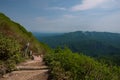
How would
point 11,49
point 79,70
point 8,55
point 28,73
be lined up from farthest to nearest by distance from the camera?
point 11,49, point 8,55, point 28,73, point 79,70

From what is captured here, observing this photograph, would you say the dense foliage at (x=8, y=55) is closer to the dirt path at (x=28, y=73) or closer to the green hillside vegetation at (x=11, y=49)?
the green hillside vegetation at (x=11, y=49)

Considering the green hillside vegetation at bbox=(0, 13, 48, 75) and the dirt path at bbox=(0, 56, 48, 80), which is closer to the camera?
the dirt path at bbox=(0, 56, 48, 80)

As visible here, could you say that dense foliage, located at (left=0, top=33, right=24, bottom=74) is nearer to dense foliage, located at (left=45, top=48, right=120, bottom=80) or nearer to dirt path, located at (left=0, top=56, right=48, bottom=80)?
dirt path, located at (left=0, top=56, right=48, bottom=80)

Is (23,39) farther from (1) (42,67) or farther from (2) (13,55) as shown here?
(1) (42,67)

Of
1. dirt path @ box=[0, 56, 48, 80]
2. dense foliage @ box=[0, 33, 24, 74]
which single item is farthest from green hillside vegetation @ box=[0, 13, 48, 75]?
dirt path @ box=[0, 56, 48, 80]

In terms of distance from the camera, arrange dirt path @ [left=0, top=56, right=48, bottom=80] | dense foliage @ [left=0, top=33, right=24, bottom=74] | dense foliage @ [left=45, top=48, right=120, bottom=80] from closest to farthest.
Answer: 1. dense foliage @ [left=45, top=48, right=120, bottom=80]
2. dirt path @ [left=0, top=56, right=48, bottom=80]
3. dense foliage @ [left=0, top=33, right=24, bottom=74]

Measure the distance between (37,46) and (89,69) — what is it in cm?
1359

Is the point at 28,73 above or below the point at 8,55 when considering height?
below

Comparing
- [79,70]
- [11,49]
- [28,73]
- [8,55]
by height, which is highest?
[11,49]

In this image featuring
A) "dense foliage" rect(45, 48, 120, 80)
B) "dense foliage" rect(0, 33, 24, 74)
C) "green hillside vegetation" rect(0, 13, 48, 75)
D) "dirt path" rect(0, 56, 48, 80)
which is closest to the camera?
"dense foliage" rect(45, 48, 120, 80)

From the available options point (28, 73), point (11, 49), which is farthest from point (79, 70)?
point (11, 49)

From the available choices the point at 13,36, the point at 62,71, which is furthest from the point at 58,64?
the point at 13,36

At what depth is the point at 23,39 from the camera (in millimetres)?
26969

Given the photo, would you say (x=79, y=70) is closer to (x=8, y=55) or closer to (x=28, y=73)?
(x=28, y=73)
